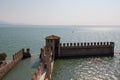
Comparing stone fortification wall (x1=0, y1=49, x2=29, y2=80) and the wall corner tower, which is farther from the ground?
the wall corner tower

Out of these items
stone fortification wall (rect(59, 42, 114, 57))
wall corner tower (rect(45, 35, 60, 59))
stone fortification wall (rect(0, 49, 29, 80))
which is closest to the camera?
stone fortification wall (rect(0, 49, 29, 80))

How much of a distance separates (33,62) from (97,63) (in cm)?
1146

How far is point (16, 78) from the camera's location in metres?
23.5

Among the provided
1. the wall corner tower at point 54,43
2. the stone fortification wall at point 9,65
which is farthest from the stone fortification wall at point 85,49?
the stone fortification wall at point 9,65

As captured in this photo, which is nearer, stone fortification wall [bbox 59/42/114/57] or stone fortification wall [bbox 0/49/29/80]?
stone fortification wall [bbox 0/49/29/80]

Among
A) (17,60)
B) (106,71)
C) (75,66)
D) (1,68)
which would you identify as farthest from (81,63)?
(1,68)

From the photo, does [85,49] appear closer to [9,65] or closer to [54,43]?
[54,43]

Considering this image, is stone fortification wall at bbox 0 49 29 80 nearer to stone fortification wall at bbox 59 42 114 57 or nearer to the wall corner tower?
the wall corner tower

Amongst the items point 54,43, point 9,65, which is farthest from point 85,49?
point 9,65

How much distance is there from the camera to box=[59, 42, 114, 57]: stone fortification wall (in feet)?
119

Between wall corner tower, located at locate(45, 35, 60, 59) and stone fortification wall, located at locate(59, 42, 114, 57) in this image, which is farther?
stone fortification wall, located at locate(59, 42, 114, 57)

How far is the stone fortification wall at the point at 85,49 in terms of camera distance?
119 feet

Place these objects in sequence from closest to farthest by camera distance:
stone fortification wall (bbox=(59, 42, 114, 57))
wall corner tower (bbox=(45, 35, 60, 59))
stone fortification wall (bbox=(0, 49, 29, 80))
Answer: stone fortification wall (bbox=(0, 49, 29, 80)) → wall corner tower (bbox=(45, 35, 60, 59)) → stone fortification wall (bbox=(59, 42, 114, 57))

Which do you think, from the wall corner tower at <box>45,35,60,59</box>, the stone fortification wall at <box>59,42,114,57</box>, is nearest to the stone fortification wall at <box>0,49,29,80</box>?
the wall corner tower at <box>45,35,60,59</box>
